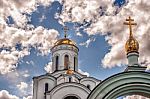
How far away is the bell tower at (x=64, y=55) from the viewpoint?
2806 centimetres

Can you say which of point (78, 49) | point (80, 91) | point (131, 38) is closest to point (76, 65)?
point (78, 49)

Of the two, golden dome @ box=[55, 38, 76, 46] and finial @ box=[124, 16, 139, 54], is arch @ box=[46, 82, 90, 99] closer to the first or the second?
golden dome @ box=[55, 38, 76, 46]

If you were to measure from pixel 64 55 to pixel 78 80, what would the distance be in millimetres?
2220

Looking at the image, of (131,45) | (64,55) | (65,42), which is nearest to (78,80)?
(64,55)

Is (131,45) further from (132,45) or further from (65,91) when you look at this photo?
(65,91)

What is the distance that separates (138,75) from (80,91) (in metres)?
8.78

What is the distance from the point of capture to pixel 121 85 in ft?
55.4

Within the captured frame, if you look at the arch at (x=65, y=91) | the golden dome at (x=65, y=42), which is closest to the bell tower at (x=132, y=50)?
the arch at (x=65, y=91)

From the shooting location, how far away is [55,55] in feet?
93.5

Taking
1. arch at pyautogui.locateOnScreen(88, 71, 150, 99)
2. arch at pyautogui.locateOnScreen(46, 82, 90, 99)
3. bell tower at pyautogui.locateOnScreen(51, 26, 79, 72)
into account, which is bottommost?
arch at pyautogui.locateOnScreen(88, 71, 150, 99)

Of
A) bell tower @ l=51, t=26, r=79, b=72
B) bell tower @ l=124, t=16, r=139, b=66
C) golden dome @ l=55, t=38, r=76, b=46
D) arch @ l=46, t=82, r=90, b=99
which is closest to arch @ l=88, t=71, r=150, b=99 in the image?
bell tower @ l=124, t=16, r=139, b=66

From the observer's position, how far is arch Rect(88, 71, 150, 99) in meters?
16.9

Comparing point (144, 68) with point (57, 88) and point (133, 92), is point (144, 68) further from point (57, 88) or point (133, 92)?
point (57, 88)

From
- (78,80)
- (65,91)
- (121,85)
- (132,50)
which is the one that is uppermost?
(78,80)
